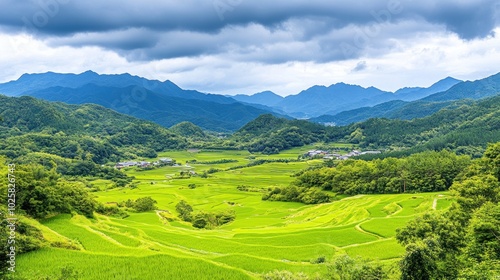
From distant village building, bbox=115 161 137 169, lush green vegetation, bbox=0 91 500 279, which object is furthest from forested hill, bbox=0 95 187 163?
lush green vegetation, bbox=0 91 500 279

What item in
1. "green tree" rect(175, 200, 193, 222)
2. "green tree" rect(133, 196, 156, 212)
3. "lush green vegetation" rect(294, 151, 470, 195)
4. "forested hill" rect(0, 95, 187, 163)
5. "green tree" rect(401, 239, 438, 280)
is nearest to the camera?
"green tree" rect(401, 239, 438, 280)

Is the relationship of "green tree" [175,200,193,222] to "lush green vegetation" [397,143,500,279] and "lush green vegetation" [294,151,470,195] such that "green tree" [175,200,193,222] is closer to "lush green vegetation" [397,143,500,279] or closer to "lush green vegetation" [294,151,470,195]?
"lush green vegetation" [294,151,470,195]

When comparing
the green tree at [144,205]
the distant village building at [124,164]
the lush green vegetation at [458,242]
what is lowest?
the green tree at [144,205]

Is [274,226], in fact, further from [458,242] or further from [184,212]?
[458,242]

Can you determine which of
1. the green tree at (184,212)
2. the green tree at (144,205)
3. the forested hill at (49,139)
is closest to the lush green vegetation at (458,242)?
the green tree at (184,212)

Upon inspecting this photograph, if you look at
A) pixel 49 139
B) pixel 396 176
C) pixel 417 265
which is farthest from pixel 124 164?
pixel 417 265

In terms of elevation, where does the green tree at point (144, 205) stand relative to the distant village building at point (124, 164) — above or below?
below

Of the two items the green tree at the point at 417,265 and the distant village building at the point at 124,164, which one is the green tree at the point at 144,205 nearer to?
the green tree at the point at 417,265

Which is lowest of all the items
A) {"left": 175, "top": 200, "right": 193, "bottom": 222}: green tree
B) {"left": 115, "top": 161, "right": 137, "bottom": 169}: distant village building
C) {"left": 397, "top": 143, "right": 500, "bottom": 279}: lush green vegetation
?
{"left": 175, "top": 200, "right": 193, "bottom": 222}: green tree

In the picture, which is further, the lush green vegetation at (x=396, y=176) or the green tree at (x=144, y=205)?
the lush green vegetation at (x=396, y=176)

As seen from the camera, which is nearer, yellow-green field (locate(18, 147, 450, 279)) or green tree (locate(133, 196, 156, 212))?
yellow-green field (locate(18, 147, 450, 279))

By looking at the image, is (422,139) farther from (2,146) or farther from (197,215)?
(2,146)

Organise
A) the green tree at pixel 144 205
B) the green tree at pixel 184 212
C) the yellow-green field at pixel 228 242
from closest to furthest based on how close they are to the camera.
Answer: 1. the yellow-green field at pixel 228 242
2. the green tree at pixel 144 205
3. the green tree at pixel 184 212

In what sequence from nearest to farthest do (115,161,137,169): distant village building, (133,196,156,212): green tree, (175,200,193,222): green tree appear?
→ 1. (133,196,156,212): green tree
2. (175,200,193,222): green tree
3. (115,161,137,169): distant village building
